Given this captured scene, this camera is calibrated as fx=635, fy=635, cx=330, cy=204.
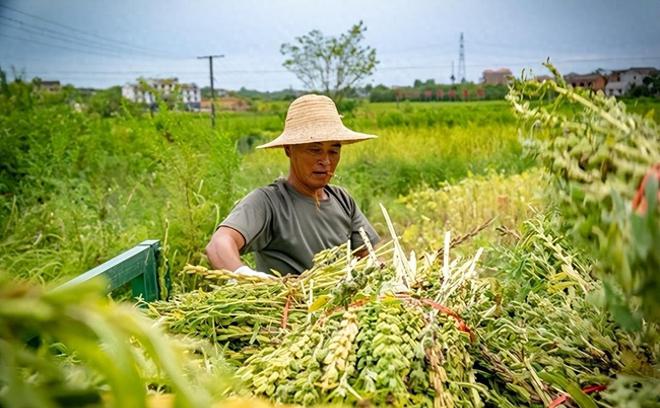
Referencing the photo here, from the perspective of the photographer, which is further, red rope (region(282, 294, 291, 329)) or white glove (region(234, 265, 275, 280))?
white glove (region(234, 265, 275, 280))

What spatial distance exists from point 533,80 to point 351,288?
56 centimetres

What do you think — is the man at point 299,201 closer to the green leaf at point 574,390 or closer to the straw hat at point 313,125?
the straw hat at point 313,125

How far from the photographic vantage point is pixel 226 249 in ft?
7.81

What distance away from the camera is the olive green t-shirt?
2574mm

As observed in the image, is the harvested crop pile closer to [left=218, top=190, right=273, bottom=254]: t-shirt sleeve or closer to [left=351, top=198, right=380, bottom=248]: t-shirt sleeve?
[left=218, top=190, right=273, bottom=254]: t-shirt sleeve

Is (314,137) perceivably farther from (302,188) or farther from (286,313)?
(286,313)

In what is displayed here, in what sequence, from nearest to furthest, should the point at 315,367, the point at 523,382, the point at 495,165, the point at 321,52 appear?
the point at 315,367 → the point at 523,382 → the point at 495,165 → the point at 321,52

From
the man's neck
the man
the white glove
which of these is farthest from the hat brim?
the white glove

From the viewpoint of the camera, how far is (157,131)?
3969mm

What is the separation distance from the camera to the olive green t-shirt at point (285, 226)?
101 inches

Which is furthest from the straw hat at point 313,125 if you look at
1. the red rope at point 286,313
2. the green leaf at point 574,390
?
the green leaf at point 574,390

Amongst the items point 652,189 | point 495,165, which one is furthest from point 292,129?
point 495,165

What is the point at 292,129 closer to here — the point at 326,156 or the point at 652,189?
the point at 326,156

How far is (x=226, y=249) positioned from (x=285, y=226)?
0.40 m
